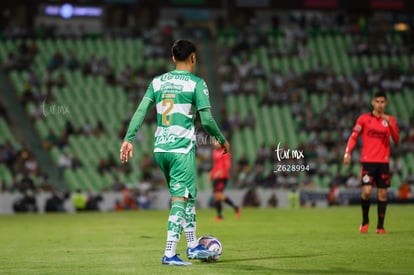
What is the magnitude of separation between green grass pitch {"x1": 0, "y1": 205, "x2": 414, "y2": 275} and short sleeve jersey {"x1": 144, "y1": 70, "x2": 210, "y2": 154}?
1.63 m

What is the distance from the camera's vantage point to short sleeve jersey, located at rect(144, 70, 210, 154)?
1104 cm

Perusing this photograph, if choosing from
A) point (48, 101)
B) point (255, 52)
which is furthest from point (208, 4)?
point (48, 101)

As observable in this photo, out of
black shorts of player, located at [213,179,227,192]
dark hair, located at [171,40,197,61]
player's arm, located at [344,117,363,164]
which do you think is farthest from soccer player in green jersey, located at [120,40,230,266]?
black shorts of player, located at [213,179,227,192]

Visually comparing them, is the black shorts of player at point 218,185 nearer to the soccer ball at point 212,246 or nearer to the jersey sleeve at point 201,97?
the soccer ball at point 212,246

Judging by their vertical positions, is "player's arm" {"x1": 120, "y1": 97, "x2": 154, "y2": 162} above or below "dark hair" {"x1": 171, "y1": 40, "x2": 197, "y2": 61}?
below

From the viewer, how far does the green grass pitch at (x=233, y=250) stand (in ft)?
34.7

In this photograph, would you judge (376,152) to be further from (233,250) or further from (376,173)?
(233,250)

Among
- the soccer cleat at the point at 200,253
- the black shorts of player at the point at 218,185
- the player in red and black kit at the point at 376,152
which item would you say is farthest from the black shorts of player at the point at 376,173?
the black shorts of player at the point at 218,185

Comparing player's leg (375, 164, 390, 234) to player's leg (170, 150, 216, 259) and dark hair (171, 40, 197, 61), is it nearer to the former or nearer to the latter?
player's leg (170, 150, 216, 259)

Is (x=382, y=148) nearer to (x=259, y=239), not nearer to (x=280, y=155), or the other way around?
(x=259, y=239)

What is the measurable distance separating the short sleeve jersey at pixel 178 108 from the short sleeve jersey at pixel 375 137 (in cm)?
686

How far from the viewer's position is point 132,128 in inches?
435

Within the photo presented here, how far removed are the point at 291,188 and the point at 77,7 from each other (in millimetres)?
17899

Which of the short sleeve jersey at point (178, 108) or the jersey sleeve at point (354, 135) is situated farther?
the jersey sleeve at point (354, 135)
